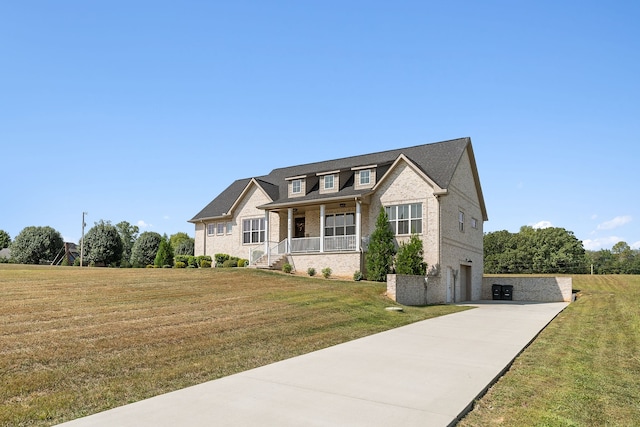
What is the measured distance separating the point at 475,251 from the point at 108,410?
28520 millimetres

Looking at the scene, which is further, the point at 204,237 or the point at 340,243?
the point at 204,237

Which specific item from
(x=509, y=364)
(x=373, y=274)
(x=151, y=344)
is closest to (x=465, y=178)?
(x=373, y=274)

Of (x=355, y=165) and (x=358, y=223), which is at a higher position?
(x=355, y=165)

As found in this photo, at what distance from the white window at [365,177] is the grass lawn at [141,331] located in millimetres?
9257

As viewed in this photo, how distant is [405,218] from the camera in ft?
84.5

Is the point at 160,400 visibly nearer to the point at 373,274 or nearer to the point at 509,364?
the point at 509,364

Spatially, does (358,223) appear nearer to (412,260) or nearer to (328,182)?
(412,260)

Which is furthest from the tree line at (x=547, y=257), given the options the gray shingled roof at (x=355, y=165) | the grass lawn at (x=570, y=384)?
the grass lawn at (x=570, y=384)

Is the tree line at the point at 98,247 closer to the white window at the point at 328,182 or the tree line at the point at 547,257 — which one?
the white window at the point at 328,182

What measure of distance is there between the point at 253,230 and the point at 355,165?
27.0 feet

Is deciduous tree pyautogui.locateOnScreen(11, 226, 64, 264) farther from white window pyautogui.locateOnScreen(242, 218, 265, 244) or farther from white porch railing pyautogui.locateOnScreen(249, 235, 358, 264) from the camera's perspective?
white porch railing pyautogui.locateOnScreen(249, 235, 358, 264)

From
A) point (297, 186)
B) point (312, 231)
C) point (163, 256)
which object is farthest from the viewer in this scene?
point (163, 256)

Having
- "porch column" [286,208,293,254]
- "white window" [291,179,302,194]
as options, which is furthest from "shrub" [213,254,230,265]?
"white window" [291,179,302,194]

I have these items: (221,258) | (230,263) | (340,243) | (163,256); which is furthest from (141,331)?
(163,256)
